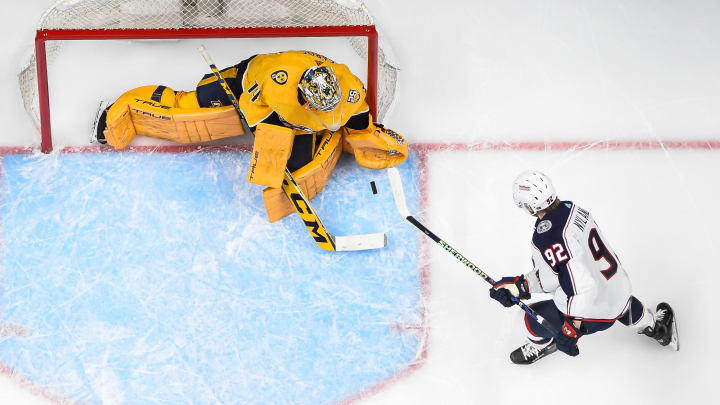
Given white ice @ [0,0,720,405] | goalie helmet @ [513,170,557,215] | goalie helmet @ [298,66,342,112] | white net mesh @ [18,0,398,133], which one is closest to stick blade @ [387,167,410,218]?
white ice @ [0,0,720,405]

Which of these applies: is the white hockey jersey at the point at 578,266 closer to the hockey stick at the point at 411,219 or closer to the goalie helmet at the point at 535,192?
the goalie helmet at the point at 535,192

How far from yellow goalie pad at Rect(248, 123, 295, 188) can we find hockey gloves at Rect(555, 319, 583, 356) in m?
1.28

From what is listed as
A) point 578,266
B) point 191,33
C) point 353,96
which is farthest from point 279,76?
point 578,266

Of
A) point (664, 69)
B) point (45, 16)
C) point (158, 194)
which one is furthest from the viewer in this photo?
point (664, 69)

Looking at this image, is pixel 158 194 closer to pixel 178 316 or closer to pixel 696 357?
pixel 178 316

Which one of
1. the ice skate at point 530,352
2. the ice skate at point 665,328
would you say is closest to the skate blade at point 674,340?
the ice skate at point 665,328

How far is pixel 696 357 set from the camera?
360cm

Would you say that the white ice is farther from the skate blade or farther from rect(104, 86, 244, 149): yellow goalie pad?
rect(104, 86, 244, 149): yellow goalie pad

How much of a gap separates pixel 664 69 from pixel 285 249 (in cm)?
201

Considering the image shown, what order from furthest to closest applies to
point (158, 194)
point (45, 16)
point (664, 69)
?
point (664, 69)
point (158, 194)
point (45, 16)

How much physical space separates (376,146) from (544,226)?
888 millimetres

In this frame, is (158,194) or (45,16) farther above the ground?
(45,16)

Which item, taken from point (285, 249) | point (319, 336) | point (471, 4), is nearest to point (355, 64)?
point (471, 4)

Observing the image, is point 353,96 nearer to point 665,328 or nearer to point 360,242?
point 360,242
